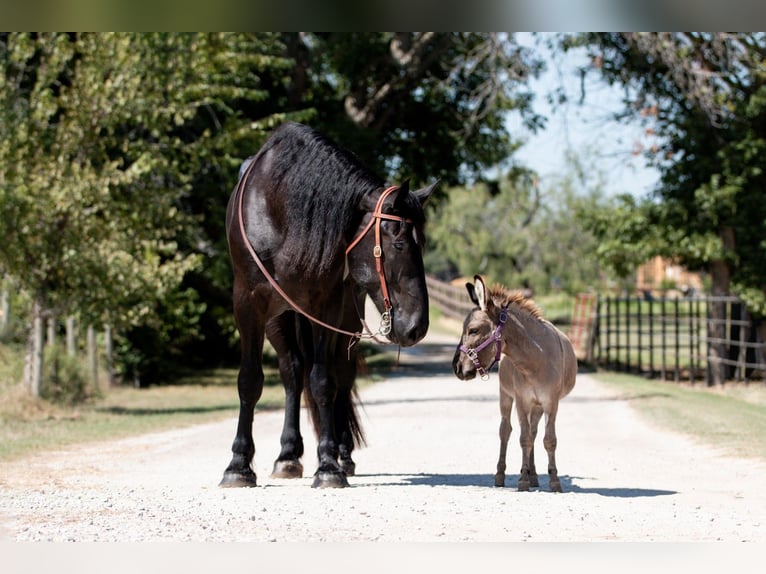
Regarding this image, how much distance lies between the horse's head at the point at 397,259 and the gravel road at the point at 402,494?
1.13 meters

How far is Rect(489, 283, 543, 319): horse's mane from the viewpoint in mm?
7289

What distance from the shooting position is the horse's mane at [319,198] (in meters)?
7.07

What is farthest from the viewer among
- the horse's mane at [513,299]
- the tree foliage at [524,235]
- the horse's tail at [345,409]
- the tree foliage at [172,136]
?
the tree foliage at [524,235]

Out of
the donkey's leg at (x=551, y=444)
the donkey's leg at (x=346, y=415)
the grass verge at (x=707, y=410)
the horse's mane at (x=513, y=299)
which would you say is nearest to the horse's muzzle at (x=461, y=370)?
the horse's mane at (x=513, y=299)

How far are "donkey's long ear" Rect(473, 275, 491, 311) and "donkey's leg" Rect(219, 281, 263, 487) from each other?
1617mm

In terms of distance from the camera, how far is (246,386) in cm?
771

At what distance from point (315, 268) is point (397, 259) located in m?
0.63

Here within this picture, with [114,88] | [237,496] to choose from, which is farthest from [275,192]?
[114,88]

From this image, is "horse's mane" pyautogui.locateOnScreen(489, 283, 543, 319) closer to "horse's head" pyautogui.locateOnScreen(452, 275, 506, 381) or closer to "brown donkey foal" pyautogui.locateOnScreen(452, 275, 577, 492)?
"brown donkey foal" pyautogui.locateOnScreen(452, 275, 577, 492)

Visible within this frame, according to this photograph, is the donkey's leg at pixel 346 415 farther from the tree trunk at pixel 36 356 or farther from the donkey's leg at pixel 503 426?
the tree trunk at pixel 36 356

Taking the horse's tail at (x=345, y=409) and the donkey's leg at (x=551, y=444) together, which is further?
the horse's tail at (x=345, y=409)

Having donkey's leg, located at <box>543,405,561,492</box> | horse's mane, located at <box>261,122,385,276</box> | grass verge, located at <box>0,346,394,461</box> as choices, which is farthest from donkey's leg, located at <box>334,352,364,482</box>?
donkey's leg, located at <box>543,405,561,492</box>

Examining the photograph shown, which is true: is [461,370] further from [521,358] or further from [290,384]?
[290,384]

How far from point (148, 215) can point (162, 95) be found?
7.02 ft
